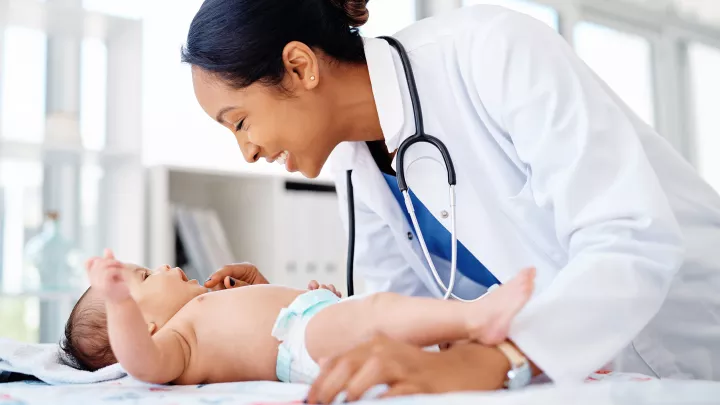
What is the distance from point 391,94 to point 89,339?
724 mm

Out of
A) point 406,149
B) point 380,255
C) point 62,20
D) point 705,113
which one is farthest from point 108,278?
point 705,113

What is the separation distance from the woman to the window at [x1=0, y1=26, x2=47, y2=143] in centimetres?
190

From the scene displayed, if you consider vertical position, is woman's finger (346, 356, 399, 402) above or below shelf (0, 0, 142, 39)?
below

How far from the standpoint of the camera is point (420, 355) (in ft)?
2.70

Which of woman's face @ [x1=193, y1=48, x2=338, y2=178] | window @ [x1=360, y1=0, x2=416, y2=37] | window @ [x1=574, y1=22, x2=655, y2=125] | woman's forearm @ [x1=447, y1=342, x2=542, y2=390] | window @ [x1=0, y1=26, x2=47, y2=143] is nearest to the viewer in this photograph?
woman's forearm @ [x1=447, y1=342, x2=542, y2=390]

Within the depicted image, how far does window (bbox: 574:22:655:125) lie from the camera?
4.85m

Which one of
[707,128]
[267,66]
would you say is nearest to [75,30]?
[267,66]

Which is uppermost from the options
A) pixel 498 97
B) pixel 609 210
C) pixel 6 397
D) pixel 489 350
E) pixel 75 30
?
pixel 75 30

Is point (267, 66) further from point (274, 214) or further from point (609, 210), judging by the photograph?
point (274, 214)

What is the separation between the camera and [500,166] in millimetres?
1308

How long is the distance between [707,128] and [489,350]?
5041 millimetres

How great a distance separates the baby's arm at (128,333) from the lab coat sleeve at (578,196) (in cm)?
52

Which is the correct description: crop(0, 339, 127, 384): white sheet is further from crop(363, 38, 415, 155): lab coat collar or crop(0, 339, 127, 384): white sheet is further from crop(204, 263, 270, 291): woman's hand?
crop(363, 38, 415, 155): lab coat collar

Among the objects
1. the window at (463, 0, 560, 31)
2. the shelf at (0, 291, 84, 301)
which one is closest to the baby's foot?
the shelf at (0, 291, 84, 301)
